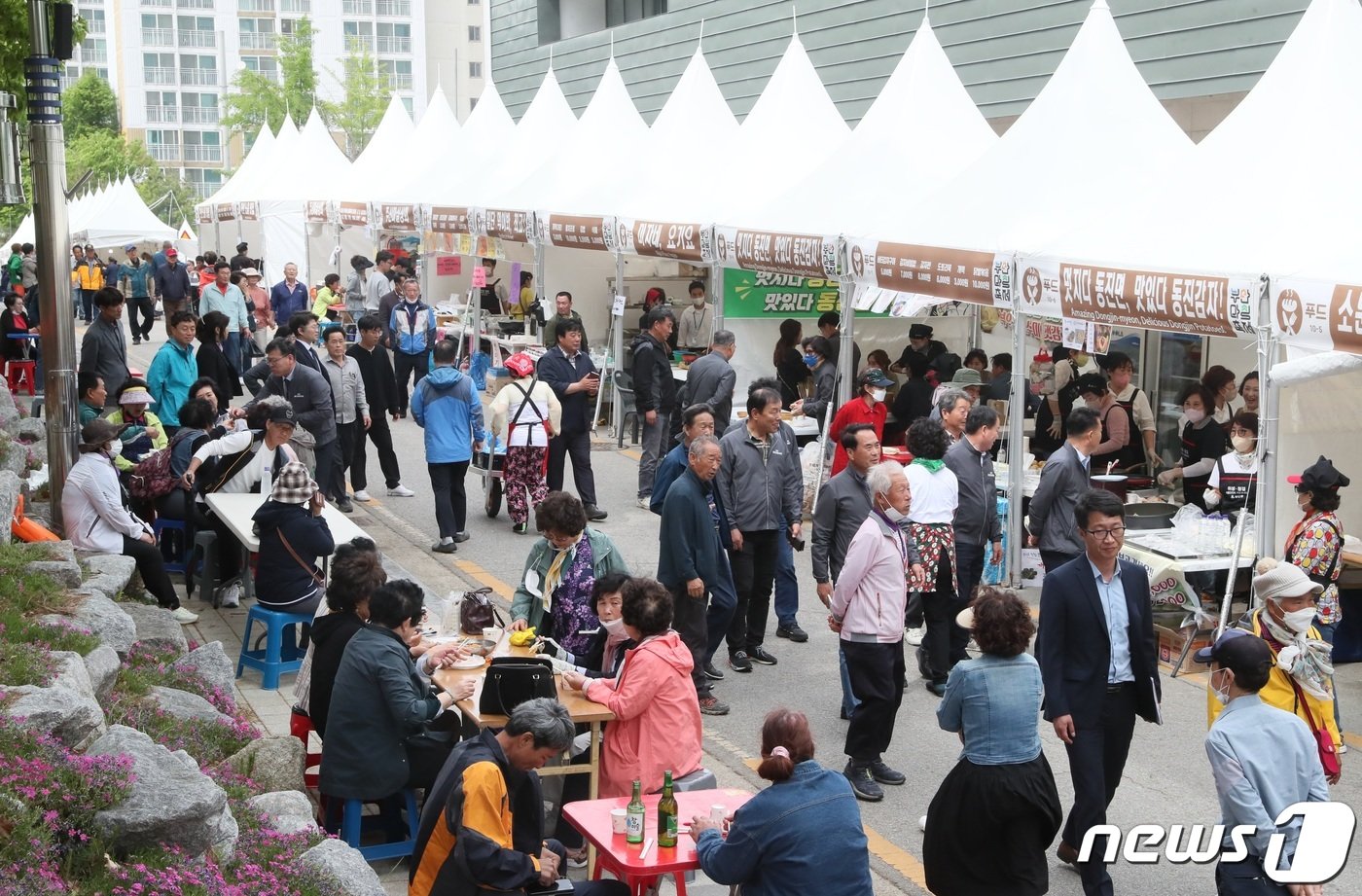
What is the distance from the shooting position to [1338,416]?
10.3 metres

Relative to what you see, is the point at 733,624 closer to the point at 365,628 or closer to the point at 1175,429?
the point at 365,628

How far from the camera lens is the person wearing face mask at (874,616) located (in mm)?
7500

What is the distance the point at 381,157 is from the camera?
3002 cm

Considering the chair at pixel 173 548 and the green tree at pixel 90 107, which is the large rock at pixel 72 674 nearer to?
the chair at pixel 173 548

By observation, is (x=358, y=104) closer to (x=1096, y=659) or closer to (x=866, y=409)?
(x=866, y=409)

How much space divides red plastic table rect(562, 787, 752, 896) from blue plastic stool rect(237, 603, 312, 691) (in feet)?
12.0

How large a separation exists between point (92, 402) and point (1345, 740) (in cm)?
961

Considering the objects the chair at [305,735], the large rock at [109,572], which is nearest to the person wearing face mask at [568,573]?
the chair at [305,735]

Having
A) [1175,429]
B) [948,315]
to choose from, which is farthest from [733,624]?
[948,315]

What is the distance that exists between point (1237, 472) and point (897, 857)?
5.70m

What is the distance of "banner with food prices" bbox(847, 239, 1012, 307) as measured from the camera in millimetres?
11531

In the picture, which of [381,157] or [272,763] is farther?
[381,157]

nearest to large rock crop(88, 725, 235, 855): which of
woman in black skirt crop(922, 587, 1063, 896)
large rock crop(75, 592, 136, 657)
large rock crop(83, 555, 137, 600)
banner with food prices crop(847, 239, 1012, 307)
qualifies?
large rock crop(75, 592, 136, 657)

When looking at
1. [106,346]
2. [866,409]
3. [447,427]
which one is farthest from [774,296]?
[106,346]
